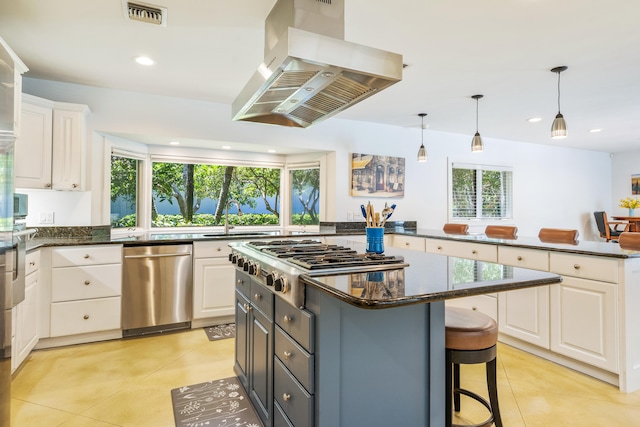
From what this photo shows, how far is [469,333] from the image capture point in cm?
149

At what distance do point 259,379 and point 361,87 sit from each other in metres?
1.67

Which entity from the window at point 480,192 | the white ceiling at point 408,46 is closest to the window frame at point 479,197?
the window at point 480,192

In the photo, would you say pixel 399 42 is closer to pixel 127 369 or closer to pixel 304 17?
pixel 304 17

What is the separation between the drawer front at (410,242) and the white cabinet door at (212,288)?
209cm

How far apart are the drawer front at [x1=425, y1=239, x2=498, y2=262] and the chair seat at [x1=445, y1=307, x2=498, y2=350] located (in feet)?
5.31

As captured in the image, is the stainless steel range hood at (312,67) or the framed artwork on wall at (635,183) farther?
the framed artwork on wall at (635,183)

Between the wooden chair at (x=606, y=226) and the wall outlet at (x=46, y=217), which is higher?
the wall outlet at (x=46, y=217)

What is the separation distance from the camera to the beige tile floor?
193 cm

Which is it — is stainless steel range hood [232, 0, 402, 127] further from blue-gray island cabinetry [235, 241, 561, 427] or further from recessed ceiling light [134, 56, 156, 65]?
recessed ceiling light [134, 56, 156, 65]

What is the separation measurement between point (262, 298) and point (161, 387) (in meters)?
1.15

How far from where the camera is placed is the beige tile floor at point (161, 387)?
1.93 metres

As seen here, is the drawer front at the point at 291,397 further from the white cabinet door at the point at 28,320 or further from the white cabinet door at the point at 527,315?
the white cabinet door at the point at 527,315

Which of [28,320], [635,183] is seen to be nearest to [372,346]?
[28,320]

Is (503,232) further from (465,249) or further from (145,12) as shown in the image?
(145,12)
